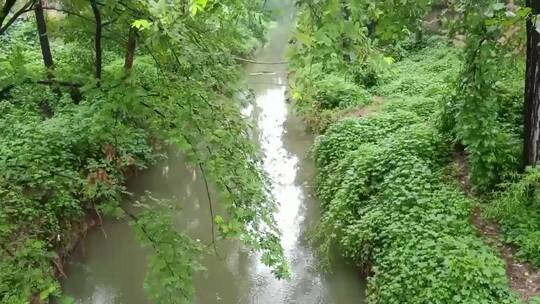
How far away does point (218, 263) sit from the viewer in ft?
27.0

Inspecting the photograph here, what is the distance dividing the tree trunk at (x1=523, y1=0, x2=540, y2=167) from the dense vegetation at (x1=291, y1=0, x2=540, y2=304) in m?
0.22

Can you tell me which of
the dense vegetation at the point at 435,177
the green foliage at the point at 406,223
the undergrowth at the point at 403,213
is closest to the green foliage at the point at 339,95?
the undergrowth at the point at 403,213

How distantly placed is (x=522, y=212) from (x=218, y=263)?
4.63 metres

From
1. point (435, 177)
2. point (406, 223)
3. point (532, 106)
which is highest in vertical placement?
point (532, 106)

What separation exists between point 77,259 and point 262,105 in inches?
415

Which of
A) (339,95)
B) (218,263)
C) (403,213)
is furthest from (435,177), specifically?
(339,95)

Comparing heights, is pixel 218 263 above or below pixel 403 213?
below

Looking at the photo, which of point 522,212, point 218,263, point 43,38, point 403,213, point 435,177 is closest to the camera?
point 522,212

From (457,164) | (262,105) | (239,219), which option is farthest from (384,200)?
(262,105)

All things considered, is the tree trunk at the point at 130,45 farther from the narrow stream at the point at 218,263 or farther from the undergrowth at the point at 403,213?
the undergrowth at the point at 403,213

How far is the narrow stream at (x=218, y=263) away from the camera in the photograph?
745 centimetres

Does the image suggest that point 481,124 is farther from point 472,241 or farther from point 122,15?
point 122,15

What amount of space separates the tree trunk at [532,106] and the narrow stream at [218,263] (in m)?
2.91

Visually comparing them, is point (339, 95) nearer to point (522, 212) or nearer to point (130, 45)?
point (522, 212)
